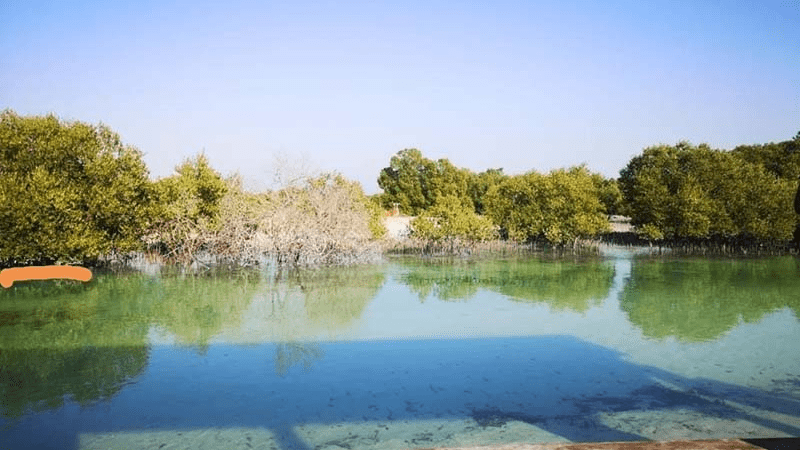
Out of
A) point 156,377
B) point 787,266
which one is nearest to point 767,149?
point 787,266

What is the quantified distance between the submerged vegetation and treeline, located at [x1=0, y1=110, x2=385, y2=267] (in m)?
0.07

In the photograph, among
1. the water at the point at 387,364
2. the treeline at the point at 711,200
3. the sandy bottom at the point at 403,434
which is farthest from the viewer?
the treeline at the point at 711,200

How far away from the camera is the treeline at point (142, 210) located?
91.2 feet

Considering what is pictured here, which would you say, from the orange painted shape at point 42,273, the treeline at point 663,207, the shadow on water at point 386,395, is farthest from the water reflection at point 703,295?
the orange painted shape at point 42,273

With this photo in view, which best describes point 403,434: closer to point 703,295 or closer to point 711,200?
point 703,295

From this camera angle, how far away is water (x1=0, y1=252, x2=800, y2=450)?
411 inches

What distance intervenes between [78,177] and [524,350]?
83.7 feet

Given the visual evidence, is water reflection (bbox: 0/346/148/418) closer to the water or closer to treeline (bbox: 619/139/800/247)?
the water

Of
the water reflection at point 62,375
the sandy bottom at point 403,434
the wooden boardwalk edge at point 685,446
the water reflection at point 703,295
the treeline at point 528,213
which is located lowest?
the sandy bottom at point 403,434

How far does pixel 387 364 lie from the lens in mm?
14680

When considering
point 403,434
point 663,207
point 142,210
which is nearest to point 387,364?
point 403,434

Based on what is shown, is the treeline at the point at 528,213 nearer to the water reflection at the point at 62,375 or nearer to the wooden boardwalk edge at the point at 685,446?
the water reflection at the point at 62,375

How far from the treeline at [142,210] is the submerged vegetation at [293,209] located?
71mm

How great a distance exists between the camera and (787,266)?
3616 centimetres
